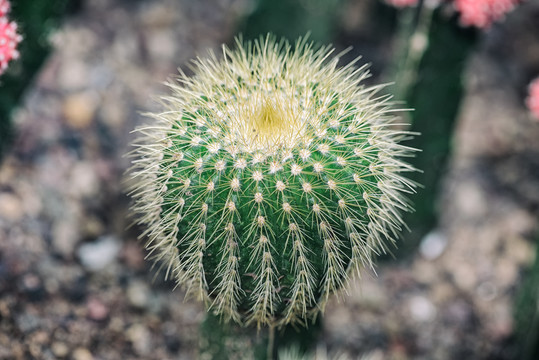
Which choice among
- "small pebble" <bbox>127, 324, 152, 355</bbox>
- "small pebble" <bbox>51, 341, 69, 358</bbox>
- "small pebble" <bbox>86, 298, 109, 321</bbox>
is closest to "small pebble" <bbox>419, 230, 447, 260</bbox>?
"small pebble" <bbox>127, 324, 152, 355</bbox>

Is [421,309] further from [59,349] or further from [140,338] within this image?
[59,349]

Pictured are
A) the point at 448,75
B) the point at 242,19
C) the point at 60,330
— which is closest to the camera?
the point at 60,330

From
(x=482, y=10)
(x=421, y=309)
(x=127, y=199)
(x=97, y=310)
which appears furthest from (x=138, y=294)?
(x=482, y=10)

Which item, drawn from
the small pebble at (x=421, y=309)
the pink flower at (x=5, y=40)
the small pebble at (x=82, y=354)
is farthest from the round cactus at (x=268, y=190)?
the small pebble at (x=421, y=309)

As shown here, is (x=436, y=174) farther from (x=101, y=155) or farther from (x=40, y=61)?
(x=40, y=61)

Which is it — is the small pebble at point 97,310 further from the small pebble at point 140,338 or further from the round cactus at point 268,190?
the round cactus at point 268,190

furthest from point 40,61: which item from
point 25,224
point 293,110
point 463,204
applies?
point 463,204

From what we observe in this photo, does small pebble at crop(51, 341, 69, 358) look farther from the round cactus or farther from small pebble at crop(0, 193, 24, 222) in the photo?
the round cactus
